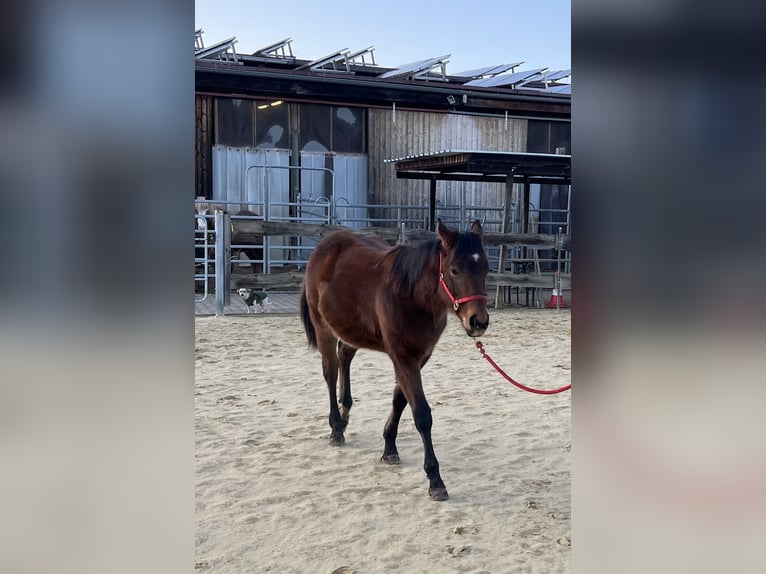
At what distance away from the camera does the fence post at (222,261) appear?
920 cm

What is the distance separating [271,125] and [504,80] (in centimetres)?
488

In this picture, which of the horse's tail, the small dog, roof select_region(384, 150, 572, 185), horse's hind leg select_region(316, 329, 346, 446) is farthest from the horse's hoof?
roof select_region(384, 150, 572, 185)

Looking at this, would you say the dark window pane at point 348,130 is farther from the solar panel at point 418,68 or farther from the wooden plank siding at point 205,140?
the wooden plank siding at point 205,140

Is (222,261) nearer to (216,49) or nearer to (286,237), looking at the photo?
(286,237)

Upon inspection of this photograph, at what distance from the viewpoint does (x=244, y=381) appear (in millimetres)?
5801

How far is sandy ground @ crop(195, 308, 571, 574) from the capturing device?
2.78 meters

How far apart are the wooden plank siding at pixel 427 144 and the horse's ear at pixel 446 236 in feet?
31.7

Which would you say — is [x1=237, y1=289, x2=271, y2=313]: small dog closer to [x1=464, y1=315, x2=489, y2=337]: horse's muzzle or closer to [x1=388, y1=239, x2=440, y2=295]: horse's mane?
[x1=388, y1=239, x2=440, y2=295]: horse's mane
